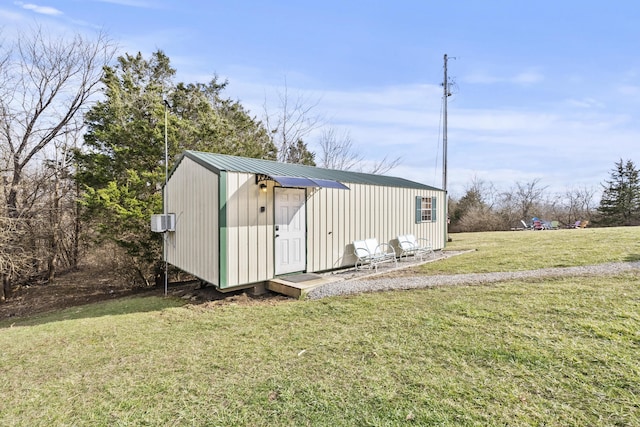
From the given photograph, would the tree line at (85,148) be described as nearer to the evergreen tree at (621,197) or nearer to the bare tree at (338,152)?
the bare tree at (338,152)

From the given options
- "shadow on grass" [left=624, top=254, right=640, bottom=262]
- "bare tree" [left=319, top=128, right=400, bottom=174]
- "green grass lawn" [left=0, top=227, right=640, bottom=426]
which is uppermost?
"bare tree" [left=319, top=128, right=400, bottom=174]

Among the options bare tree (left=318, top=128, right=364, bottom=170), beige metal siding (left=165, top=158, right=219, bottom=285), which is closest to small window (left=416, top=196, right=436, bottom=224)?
beige metal siding (left=165, top=158, right=219, bottom=285)

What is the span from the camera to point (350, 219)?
24.6 feet

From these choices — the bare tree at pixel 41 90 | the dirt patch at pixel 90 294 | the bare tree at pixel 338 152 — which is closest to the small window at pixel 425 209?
the dirt patch at pixel 90 294

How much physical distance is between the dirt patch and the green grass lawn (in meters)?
1.07

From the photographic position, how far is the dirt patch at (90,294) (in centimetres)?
594

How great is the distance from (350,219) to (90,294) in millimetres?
8556

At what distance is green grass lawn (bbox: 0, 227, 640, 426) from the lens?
226 cm

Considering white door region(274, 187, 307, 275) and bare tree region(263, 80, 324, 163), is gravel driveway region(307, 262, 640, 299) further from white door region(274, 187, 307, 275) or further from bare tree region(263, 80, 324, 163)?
bare tree region(263, 80, 324, 163)

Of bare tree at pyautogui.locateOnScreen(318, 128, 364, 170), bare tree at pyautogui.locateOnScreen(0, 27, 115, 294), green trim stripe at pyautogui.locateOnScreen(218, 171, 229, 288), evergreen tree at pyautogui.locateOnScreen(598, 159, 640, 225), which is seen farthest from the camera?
evergreen tree at pyautogui.locateOnScreen(598, 159, 640, 225)

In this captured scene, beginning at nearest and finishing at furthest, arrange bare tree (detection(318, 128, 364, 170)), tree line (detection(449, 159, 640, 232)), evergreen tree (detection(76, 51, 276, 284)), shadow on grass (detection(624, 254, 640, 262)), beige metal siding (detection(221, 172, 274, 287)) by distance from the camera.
→ beige metal siding (detection(221, 172, 274, 287)) → shadow on grass (detection(624, 254, 640, 262)) → evergreen tree (detection(76, 51, 276, 284)) → bare tree (detection(318, 128, 364, 170)) → tree line (detection(449, 159, 640, 232))

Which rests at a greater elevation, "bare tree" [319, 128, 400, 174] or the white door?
"bare tree" [319, 128, 400, 174]

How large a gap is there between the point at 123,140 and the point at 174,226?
4326 millimetres

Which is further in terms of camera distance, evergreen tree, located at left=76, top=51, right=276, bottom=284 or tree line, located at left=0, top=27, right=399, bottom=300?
tree line, located at left=0, top=27, right=399, bottom=300
